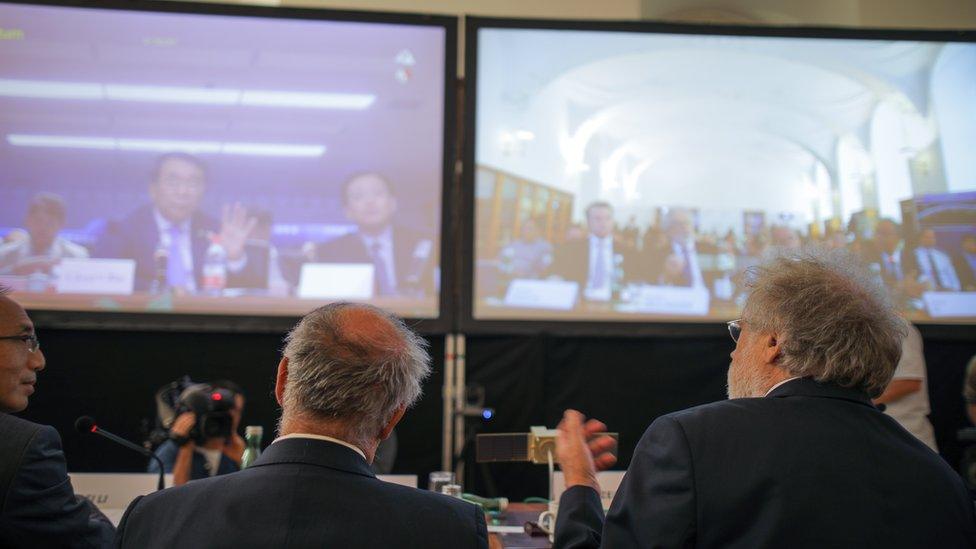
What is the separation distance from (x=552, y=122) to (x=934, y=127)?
2185 mm

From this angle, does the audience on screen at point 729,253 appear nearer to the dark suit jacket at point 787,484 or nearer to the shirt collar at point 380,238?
the shirt collar at point 380,238

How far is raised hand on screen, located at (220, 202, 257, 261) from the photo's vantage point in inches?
165

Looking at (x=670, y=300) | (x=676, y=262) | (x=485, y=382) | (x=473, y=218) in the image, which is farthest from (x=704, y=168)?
(x=485, y=382)

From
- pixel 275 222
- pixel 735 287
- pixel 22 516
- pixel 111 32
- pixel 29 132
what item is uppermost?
pixel 111 32

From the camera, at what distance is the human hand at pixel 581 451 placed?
61.4 inches

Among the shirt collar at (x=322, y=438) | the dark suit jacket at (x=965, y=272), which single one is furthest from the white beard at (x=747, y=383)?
the dark suit jacket at (x=965, y=272)

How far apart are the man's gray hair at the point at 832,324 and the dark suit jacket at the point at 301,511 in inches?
24.4

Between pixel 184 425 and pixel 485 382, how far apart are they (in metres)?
1.75

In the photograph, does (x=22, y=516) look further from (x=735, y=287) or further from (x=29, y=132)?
(x=735, y=287)

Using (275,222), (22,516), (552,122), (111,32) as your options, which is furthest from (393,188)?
(22,516)

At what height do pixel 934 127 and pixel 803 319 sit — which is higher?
pixel 934 127

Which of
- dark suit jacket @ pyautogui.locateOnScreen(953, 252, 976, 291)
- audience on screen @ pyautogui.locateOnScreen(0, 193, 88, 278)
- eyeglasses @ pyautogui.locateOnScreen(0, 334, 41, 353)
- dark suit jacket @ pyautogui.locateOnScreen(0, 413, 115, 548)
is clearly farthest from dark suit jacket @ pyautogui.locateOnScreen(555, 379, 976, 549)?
audience on screen @ pyautogui.locateOnScreen(0, 193, 88, 278)

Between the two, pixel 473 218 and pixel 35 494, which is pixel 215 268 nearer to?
pixel 473 218

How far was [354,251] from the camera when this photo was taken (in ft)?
14.0
